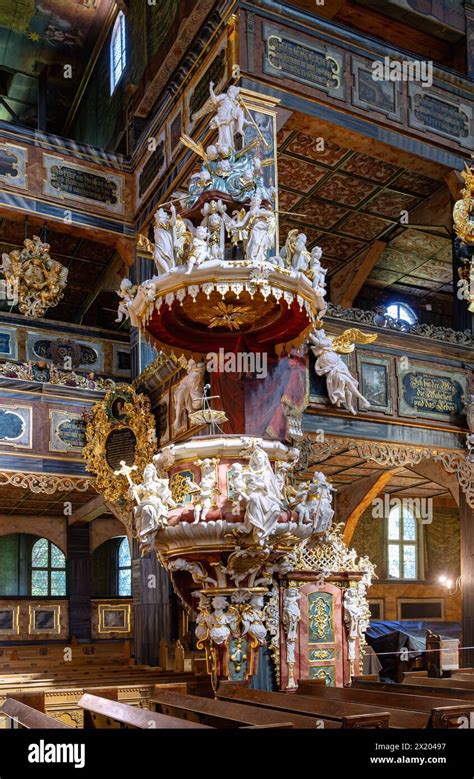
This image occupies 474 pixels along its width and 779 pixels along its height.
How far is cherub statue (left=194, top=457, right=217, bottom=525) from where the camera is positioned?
8.26 meters

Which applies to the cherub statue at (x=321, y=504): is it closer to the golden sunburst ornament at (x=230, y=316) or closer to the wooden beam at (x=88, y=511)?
the golden sunburst ornament at (x=230, y=316)

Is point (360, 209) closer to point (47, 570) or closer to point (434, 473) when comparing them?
Answer: point (434, 473)

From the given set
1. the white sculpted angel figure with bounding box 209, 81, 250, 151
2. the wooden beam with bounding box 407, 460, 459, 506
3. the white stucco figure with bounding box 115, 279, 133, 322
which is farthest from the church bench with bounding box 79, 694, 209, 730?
the wooden beam with bounding box 407, 460, 459, 506

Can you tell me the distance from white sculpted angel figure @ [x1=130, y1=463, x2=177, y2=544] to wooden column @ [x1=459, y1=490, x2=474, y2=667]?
5.22 meters

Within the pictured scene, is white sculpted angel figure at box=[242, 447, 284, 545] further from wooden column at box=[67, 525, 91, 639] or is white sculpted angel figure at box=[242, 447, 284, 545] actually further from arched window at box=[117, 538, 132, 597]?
arched window at box=[117, 538, 132, 597]

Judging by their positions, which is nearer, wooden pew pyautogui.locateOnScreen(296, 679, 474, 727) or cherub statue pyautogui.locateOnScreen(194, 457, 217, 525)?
wooden pew pyautogui.locateOnScreen(296, 679, 474, 727)

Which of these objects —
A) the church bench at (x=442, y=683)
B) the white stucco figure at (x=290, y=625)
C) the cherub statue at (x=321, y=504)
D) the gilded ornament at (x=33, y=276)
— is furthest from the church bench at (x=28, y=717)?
the gilded ornament at (x=33, y=276)

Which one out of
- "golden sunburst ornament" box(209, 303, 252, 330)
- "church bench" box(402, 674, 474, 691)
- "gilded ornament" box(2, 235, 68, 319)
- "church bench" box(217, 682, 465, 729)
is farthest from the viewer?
"gilded ornament" box(2, 235, 68, 319)

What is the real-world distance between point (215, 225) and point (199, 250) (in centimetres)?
45

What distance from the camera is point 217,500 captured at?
834 centimetres

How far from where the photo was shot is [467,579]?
39.0 ft

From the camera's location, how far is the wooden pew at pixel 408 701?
615 cm

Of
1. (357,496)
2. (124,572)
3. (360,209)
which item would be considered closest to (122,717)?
(357,496)

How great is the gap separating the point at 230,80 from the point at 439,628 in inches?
465
